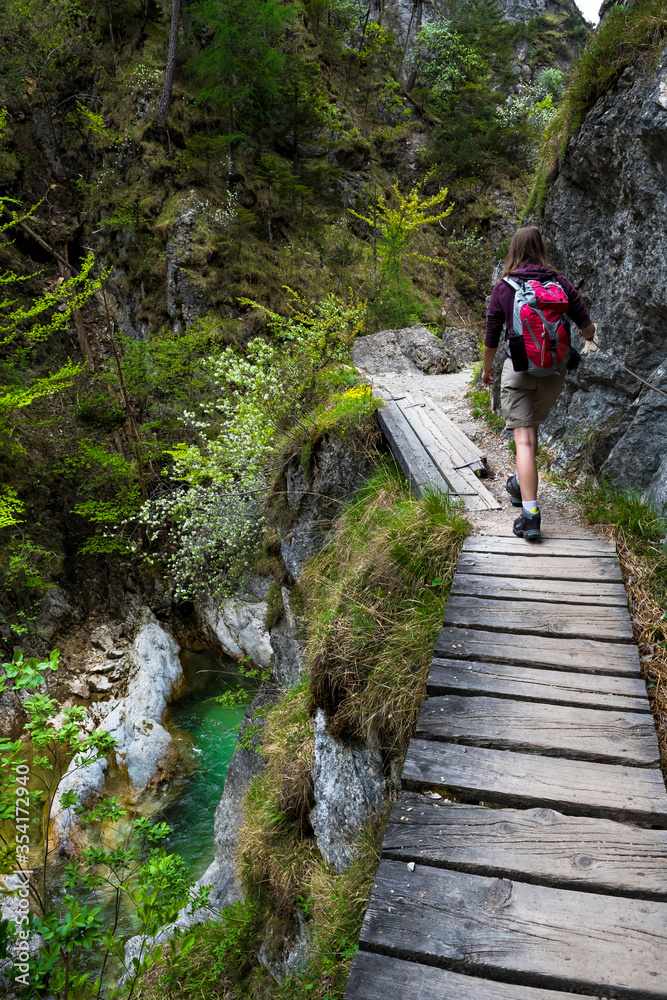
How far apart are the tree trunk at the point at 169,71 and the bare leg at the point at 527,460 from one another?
49.0 ft

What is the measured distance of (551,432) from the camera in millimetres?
4859

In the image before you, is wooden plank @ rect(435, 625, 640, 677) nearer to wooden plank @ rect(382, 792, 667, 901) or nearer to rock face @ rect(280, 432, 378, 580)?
wooden plank @ rect(382, 792, 667, 901)

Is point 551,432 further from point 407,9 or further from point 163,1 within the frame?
point 407,9

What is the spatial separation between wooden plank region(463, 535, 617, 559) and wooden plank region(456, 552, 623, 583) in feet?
0.10

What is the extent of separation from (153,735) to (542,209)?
32.8ft

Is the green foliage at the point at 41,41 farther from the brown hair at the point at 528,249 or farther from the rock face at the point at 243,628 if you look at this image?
the brown hair at the point at 528,249

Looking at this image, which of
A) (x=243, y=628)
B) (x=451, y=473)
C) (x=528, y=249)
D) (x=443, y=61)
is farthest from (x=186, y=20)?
(x=451, y=473)

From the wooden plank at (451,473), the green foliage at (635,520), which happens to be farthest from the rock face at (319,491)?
the green foliage at (635,520)

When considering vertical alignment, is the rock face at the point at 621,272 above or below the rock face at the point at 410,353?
above

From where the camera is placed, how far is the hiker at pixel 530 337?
318 centimetres

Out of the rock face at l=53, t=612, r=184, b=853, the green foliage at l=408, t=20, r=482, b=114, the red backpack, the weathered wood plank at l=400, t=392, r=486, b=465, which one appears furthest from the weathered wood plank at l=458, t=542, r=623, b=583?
the green foliage at l=408, t=20, r=482, b=114

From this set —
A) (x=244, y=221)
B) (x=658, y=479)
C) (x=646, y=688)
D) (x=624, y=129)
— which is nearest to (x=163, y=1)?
(x=244, y=221)

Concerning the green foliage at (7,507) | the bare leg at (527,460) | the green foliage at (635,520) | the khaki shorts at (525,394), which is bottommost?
the green foliage at (7,507)

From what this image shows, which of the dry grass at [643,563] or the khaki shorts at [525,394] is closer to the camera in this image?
the dry grass at [643,563]
